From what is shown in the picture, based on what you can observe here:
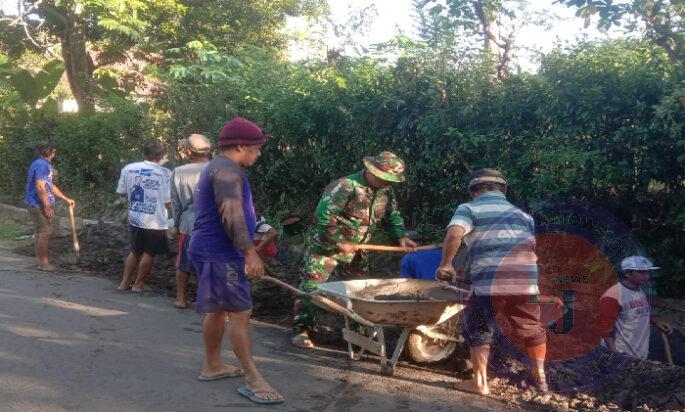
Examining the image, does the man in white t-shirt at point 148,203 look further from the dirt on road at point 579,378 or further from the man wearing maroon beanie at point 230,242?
the man wearing maroon beanie at point 230,242

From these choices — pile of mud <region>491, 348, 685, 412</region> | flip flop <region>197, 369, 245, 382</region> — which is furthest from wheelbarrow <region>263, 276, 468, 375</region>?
flip flop <region>197, 369, 245, 382</region>

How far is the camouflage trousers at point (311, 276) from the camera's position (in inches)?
242

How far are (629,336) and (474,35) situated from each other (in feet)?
14.9

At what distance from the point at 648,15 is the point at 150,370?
5366 mm

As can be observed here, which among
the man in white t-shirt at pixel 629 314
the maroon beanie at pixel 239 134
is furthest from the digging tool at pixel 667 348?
the maroon beanie at pixel 239 134

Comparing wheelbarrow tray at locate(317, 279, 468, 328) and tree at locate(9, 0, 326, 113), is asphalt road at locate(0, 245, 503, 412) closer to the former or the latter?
wheelbarrow tray at locate(317, 279, 468, 328)

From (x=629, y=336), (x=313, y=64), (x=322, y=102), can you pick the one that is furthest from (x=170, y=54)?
(x=629, y=336)

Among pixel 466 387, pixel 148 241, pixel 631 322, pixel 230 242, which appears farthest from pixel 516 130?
pixel 148 241

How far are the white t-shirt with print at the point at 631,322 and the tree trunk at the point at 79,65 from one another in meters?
14.9

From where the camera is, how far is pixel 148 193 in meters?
7.86

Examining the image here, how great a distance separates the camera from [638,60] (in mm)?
6016

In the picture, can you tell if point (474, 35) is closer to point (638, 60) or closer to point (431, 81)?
point (431, 81)

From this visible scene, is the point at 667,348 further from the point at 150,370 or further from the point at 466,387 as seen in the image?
the point at 150,370

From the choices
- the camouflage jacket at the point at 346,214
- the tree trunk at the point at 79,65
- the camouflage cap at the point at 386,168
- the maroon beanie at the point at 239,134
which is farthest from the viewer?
A: the tree trunk at the point at 79,65
